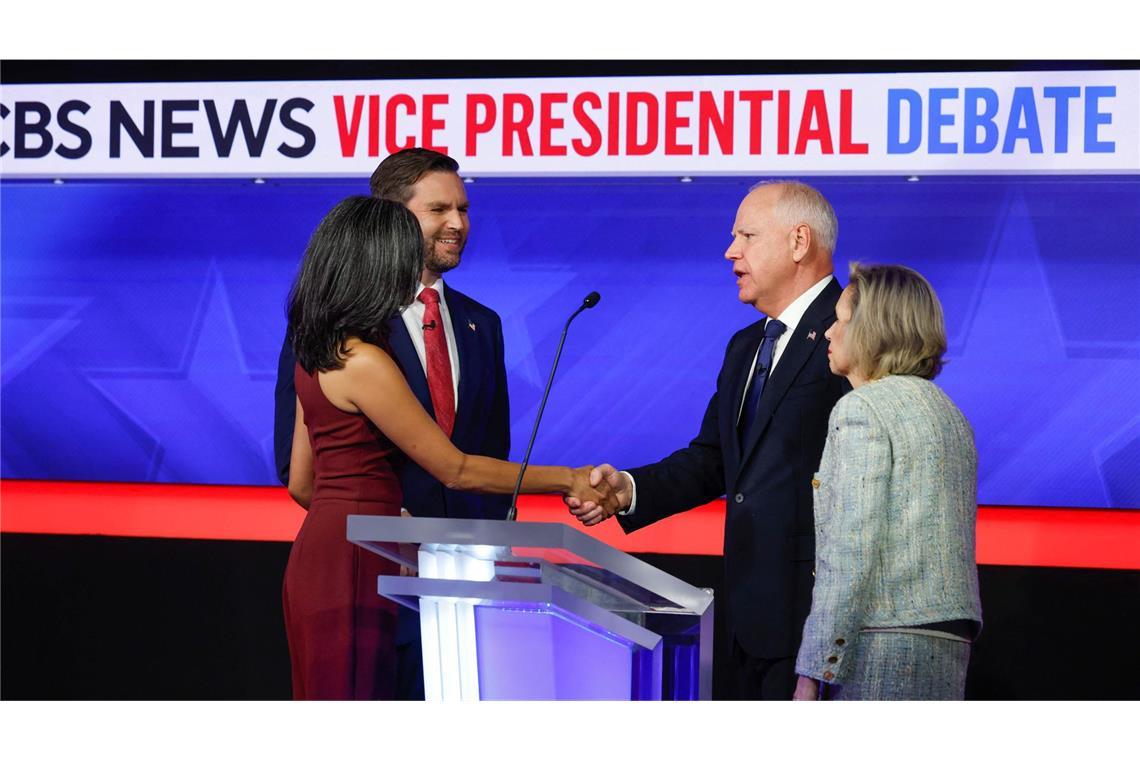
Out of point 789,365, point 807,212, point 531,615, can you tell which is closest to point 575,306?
point 807,212

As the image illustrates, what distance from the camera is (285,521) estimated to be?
177 inches

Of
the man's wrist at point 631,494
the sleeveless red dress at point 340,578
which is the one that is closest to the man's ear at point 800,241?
the man's wrist at point 631,494

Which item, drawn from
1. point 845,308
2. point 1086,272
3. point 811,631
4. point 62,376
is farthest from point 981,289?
point 62,376

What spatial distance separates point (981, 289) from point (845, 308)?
5.69 feet

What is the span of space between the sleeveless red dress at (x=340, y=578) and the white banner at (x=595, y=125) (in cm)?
183

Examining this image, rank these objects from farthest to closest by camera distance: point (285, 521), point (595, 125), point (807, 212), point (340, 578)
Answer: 1. point (285, 521)
2. point (595, 125)
3. point (807, 212)
4. point (340, 578)

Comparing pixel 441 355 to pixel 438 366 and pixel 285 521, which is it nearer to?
pixel 438 366

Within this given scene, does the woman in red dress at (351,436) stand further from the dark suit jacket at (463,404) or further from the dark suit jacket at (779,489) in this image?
the dark suit jacket at (779,489)

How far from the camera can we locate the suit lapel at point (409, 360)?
3.32 metres

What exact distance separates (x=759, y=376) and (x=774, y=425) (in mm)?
156

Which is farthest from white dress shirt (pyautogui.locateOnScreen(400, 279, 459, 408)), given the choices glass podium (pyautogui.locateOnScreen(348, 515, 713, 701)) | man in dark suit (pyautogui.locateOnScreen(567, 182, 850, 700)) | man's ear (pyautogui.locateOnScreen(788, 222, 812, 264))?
glass podium (pyautogui.locateOnScreen(348, 515, 713, 701))

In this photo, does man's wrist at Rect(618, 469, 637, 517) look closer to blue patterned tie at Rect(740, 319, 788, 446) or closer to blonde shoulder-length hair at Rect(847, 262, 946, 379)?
→ blue patterned tie at Rect(740, 319, 788, 446)

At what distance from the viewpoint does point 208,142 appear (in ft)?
14.9

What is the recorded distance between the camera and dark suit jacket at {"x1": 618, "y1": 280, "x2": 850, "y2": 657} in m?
3.06
